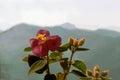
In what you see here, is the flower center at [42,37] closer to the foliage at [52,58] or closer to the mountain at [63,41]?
the foliage at [52,58]

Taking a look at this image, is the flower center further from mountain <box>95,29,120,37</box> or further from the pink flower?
mountain <box>95,29,120,37</box>

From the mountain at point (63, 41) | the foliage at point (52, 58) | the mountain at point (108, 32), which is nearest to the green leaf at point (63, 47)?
the foliage at point (52, 58)

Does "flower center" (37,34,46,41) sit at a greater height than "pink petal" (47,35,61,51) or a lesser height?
greater

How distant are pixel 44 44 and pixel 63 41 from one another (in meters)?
8.70

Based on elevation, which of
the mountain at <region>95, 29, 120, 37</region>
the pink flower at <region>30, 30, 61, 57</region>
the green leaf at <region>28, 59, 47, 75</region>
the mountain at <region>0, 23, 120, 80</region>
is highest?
the pink flower at <region>30, 30, 61, 57</region>

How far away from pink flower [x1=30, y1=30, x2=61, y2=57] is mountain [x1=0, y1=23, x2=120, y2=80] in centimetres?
729

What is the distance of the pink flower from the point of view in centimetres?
79

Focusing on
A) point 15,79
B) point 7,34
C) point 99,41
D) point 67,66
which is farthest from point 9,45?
point 67,66

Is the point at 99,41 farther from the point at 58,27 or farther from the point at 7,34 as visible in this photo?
the point at 7,34

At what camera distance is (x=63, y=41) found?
9.50m

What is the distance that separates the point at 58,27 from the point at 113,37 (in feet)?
5.70

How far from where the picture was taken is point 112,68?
903 cm

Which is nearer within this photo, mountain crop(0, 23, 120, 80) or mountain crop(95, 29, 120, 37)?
mountain crop(0, 23, 120, 80)

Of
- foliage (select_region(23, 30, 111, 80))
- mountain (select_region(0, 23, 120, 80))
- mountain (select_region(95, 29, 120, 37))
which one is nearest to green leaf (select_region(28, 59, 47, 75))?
foliage (select_region(23, 30, 111, 80))
